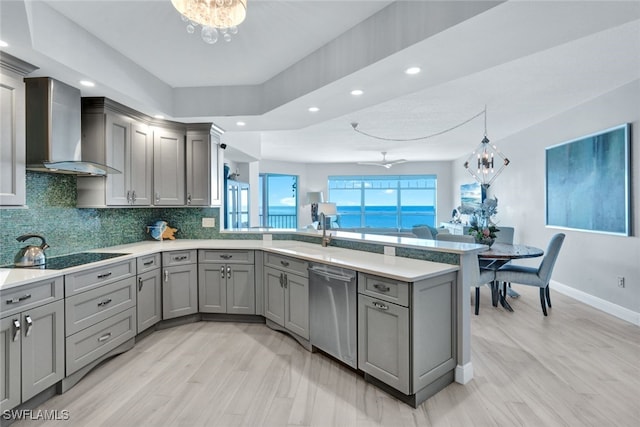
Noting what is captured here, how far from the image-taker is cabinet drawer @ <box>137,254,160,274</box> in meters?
3.00

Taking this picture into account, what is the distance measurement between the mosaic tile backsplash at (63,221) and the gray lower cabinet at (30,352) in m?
0.71

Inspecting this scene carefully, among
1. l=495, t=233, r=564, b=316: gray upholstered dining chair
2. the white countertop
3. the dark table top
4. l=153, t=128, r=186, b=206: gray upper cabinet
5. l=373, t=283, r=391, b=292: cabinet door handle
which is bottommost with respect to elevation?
l=495, t=233, r=564, b=316: gray upholstered dining chair

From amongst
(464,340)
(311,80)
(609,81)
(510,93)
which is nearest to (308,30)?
(311,80)

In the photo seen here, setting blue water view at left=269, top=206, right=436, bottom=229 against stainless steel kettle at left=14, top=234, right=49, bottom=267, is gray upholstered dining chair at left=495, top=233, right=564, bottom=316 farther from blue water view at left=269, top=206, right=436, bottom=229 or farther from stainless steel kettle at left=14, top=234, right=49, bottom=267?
blue water view at left=269, top=206, right=436, bottom=229

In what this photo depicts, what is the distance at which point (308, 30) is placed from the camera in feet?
7.61

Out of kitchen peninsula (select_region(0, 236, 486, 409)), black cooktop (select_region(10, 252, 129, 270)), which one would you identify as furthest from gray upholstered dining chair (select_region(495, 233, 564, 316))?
black cooktop (select_region(10, 252, 129, 270))

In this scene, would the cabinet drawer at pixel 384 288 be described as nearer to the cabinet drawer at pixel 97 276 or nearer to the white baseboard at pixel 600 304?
the cabinet drawer at pixel 97 276

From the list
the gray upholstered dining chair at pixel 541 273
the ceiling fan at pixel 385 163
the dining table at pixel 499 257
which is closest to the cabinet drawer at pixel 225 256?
the dining table at pixel 499 257

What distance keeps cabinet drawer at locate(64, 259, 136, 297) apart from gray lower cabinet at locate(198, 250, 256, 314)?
777 millimetres

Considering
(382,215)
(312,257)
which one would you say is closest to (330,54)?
(312,257)

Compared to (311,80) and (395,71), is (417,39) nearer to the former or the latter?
(395,71)

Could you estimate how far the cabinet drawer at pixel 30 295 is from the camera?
1.85 m

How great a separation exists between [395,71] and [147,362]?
3.08 metres

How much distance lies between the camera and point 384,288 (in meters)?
2.15
